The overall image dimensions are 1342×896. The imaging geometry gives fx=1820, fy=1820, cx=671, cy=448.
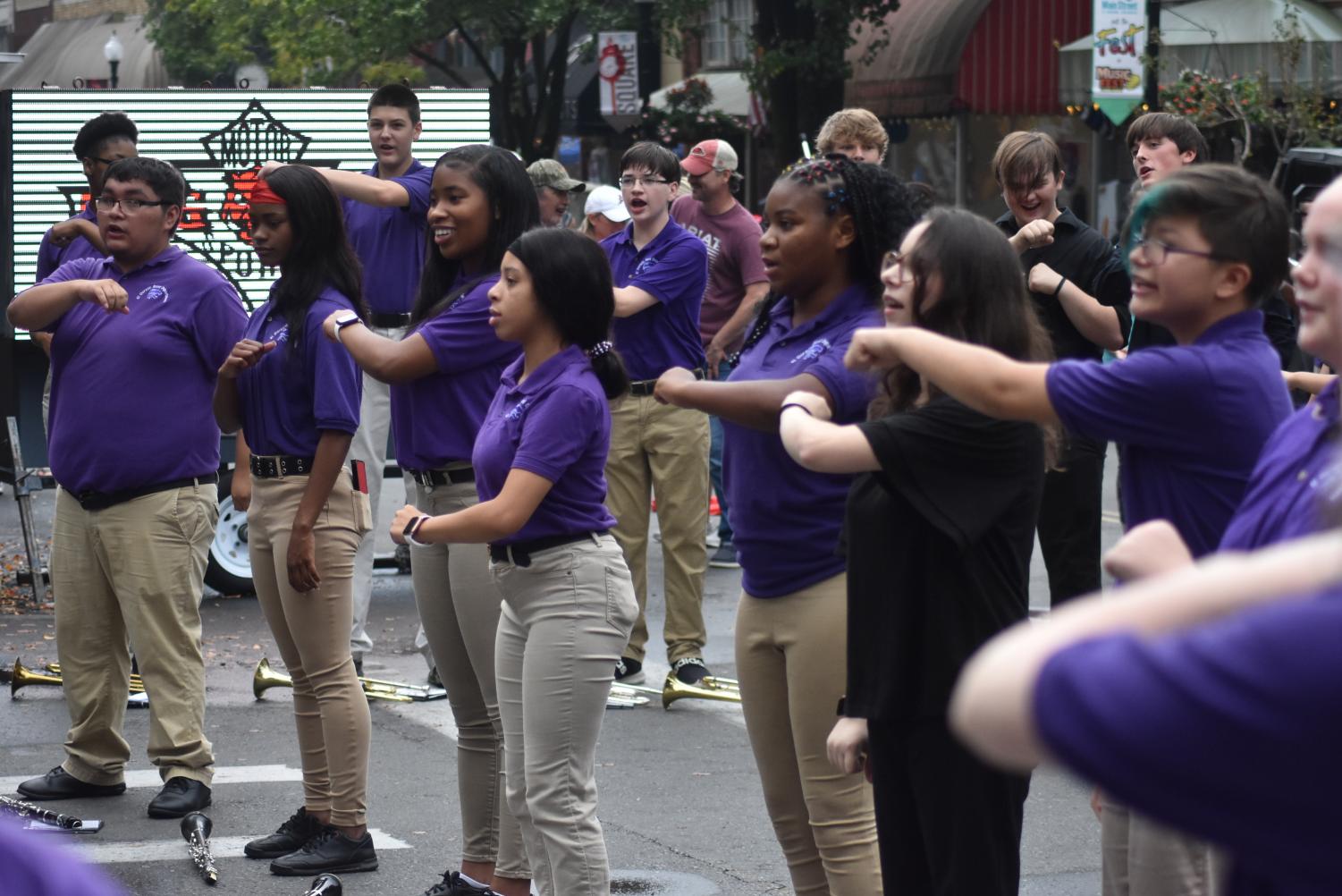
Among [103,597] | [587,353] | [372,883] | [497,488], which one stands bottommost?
[372,883]

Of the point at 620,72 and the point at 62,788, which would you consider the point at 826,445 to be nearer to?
the point at 62,788

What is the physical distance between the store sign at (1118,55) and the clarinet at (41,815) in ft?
43.0

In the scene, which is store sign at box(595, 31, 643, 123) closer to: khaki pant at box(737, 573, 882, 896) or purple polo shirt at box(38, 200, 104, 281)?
purple polo shirt at box(38, 200, 104, 281)

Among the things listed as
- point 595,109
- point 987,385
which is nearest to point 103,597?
point 987,385

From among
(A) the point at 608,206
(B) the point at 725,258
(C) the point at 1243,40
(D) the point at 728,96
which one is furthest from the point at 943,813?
(D) the point at 728,96

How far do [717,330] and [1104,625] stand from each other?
8.17 m

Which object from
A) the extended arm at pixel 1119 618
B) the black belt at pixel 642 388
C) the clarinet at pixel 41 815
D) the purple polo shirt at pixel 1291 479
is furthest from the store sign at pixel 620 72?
the extended arm at pixel 1119 618

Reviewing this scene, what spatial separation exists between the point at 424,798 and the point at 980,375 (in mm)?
Answer: 3803

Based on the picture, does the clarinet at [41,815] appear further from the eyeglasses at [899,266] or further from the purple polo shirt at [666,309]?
the eyeglasses at [899,266]

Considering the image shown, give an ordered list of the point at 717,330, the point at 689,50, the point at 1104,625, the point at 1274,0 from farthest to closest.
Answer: the point at 689,50 → the point at 1274,0 → the point at 717,330 → the point at 1104,625

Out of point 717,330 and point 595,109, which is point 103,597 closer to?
point 717,330

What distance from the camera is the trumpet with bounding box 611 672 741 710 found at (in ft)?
24.5

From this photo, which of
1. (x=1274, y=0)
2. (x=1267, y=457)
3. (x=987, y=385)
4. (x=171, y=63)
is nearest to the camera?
(x=1267, y=457)

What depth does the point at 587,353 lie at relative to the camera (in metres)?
4.53
